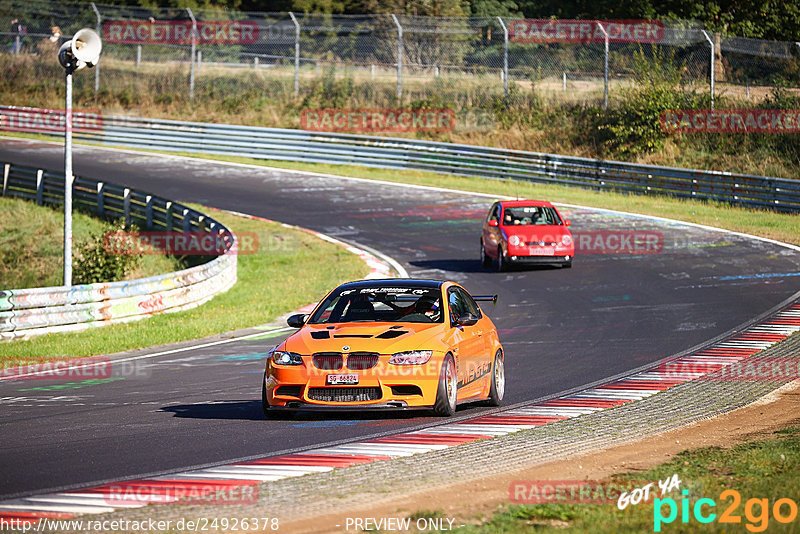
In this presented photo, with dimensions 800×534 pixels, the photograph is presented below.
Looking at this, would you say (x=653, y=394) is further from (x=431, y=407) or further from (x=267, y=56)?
(x=267, y=56)

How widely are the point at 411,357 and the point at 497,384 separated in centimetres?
190

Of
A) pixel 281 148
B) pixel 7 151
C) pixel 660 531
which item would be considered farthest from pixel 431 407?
pixel 7 151

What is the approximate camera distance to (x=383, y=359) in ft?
33.8

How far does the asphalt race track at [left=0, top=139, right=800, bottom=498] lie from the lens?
9.31 metres

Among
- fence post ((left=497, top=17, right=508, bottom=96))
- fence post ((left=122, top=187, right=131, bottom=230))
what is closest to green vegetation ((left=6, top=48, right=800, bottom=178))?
fence post ((left=497, top=17, right=508, bottom=96))

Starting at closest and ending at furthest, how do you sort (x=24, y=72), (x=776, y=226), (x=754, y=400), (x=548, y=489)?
(x=548, y=489)
(x=754, y=400)
(x=776, y=226)
(x=24, y=72)

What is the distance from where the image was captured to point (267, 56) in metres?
46.6

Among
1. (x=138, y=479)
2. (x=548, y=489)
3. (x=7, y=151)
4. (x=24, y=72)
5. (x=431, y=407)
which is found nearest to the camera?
(x=548, y=489)

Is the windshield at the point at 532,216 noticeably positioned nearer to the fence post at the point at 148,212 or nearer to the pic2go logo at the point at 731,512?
the fence post at the point at 148,212

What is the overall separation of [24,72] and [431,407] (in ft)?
158

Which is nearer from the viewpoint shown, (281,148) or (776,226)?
(776,226)

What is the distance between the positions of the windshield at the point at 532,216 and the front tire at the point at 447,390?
1454 cm

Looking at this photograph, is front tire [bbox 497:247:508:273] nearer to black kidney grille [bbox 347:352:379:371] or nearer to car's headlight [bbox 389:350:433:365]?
car's headlight [bbox 389:350:433:365]

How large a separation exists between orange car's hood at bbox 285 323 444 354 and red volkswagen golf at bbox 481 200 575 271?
44.4 ft
